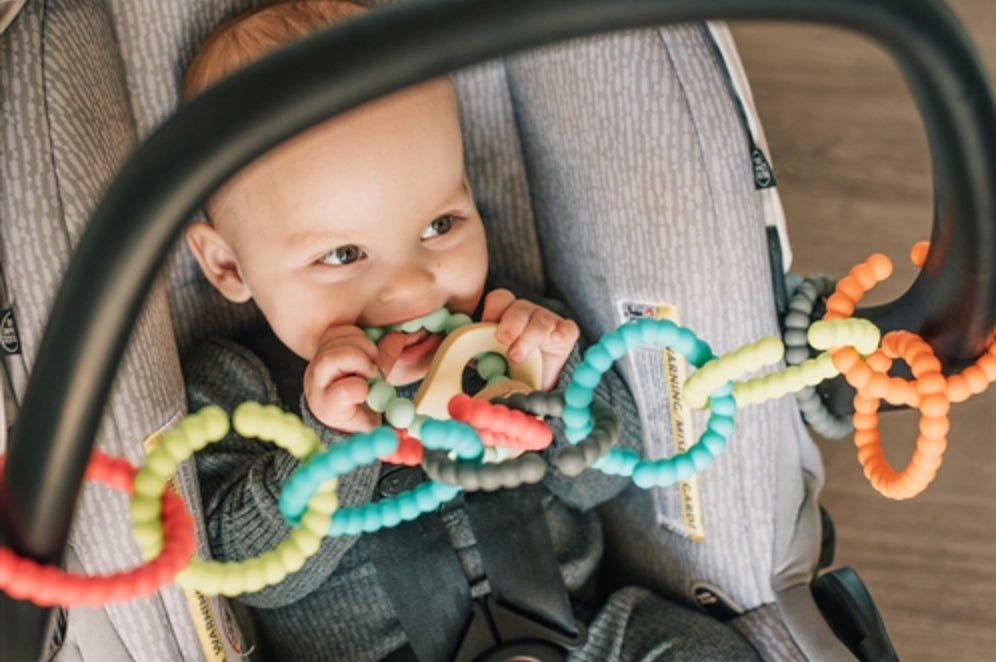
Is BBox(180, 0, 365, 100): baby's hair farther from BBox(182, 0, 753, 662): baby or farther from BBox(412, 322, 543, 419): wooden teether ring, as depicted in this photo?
BBox(412, 322, 543, 419): wooden teether ring

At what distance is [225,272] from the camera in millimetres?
887

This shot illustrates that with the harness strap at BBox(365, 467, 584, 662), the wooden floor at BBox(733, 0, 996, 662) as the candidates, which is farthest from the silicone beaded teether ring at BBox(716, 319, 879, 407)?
the wooden floor at BBox(733, 0, 996, 662)

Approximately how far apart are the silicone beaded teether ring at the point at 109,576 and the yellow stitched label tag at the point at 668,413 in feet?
1.64

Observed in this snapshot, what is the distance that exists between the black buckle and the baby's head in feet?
0.82

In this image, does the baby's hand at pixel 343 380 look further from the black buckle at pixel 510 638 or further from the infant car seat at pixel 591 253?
the black buckle at pixel 510 638

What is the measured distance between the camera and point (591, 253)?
95cm

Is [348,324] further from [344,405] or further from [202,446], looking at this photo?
[202,446]

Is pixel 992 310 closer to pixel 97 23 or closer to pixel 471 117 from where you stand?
pixel 471 117

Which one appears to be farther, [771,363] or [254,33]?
[254,33]

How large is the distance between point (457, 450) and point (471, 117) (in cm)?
49

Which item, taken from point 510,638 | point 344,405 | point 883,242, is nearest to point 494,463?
point 344,405

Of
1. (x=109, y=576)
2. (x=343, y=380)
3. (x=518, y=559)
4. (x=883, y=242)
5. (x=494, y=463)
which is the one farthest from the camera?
(x=883, y=242)

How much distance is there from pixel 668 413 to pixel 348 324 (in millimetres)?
310

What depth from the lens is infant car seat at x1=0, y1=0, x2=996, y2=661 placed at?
455 millimetres
